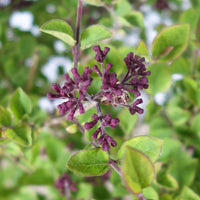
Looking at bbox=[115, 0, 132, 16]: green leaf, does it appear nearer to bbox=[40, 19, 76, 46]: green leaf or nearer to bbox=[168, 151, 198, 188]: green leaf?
bbox=[40, 19, 76, 46]: green leaf

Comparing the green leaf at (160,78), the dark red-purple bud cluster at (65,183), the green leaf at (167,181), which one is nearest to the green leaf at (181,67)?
the green leaf at (160,78)

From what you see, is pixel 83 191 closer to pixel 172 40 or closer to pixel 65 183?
pixel 65 183

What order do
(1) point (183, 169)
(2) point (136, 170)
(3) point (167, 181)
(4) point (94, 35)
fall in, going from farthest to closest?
(1) point (183, 169) < (3) point (167, 181) < (4) point (94, 35) < (2) point (136, 170)

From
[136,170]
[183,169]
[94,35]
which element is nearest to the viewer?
[136,170]

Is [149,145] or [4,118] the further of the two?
[4,118]

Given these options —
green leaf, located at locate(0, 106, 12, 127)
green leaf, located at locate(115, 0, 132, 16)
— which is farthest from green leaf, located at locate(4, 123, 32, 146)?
green leaf, located at locate(115, 0, 132, 16)

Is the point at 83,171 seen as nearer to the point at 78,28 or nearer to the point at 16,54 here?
the point at 78,28

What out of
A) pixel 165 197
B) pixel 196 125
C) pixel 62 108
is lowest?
pixel 165 197

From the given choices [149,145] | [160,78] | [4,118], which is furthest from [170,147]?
[4,118]
